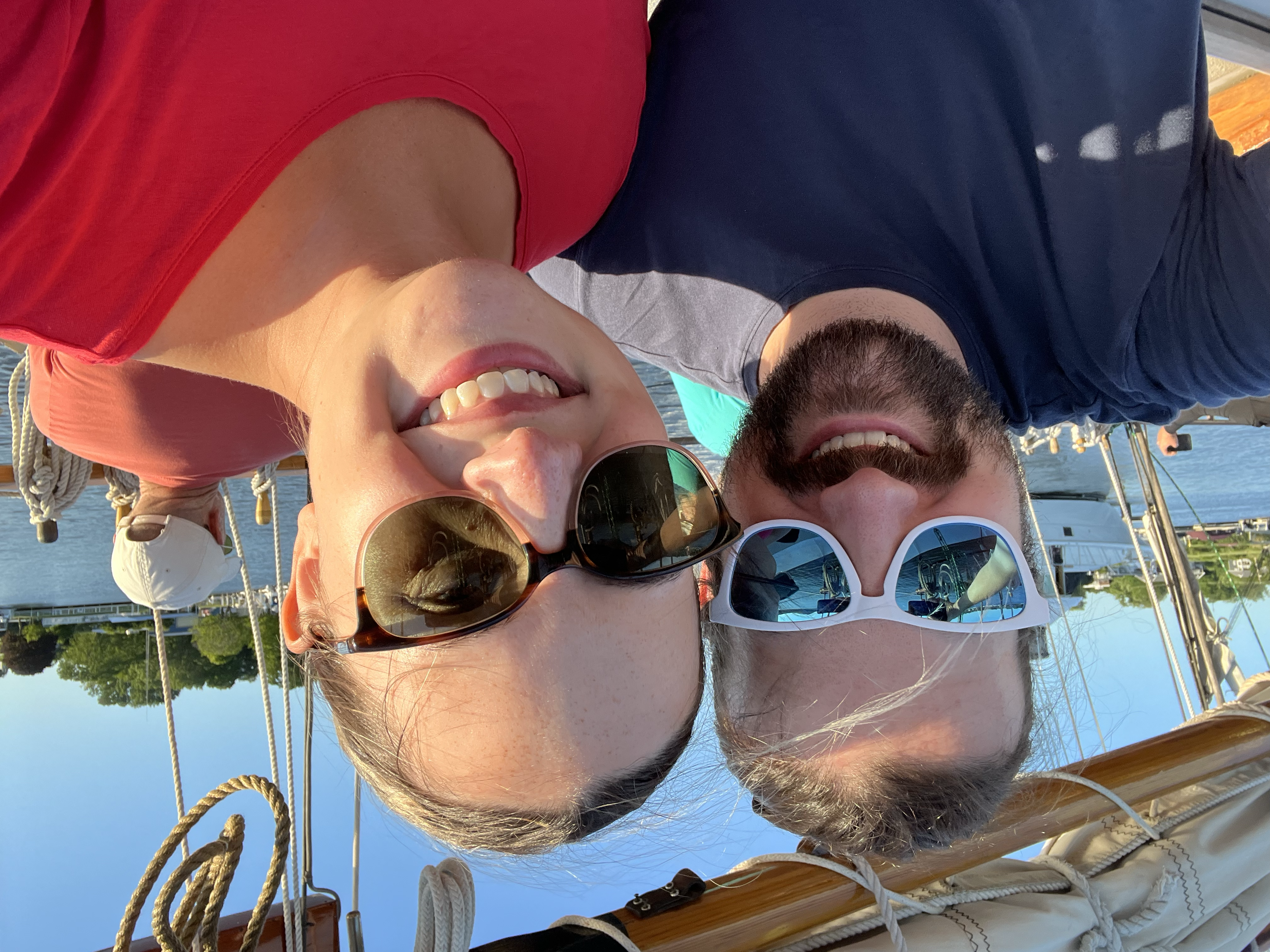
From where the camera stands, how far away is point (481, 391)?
1.12 metres

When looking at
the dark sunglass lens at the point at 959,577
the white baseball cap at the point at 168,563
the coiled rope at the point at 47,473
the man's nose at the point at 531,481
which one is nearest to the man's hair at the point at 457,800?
the man's nose at the point at 531,481

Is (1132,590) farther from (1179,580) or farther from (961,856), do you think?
(961,856)

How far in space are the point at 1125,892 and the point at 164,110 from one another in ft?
7.46

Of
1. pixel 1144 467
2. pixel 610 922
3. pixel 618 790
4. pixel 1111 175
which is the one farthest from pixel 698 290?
pixel 1144 467

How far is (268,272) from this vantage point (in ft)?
4.70

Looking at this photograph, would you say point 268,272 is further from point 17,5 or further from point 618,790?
point 618,790

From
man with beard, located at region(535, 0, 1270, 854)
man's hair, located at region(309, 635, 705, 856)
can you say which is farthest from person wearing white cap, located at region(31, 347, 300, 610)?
man with beard, located at region(535, 0, 1270, 854)

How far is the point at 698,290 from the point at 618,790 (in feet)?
4.89

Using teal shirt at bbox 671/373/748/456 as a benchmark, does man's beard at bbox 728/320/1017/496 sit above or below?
below

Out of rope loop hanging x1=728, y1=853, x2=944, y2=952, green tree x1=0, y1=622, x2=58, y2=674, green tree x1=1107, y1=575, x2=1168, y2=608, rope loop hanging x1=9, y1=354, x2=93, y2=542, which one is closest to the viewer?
rope loop hanging x1=728, y1=853, x2=944, y2=952

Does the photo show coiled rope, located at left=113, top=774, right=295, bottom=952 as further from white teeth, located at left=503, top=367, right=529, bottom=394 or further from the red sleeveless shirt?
the red sleeveless shirt

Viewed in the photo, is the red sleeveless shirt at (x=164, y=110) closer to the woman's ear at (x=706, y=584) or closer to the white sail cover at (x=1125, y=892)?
the woman's ear at (x=706, y=584)

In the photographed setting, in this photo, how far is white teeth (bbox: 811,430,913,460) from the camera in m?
1.81

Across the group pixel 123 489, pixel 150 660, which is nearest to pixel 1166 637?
pixel 123 489
